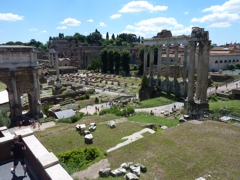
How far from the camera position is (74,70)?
87.3 meters

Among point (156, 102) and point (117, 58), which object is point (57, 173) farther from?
point (117, 58)

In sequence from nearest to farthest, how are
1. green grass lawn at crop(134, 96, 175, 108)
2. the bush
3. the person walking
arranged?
1. the person walking
2. the bush
3. green grass lawn at crop(134, 96, 175, 108)

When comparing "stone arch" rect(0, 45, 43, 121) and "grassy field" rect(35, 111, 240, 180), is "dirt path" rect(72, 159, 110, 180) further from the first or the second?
"stone arch" rect(0, 45, 43, 121)

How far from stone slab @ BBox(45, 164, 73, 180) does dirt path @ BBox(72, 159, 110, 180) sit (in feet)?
8.96

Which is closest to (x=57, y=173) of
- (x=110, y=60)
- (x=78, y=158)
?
(x=78, y=158)

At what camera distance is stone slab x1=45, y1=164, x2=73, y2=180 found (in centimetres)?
532

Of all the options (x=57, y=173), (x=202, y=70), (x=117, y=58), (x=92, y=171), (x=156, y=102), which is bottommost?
(x=156, y=102)

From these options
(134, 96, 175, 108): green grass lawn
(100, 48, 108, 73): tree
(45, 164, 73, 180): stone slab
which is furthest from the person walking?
(100, 48, 108, 73): tree

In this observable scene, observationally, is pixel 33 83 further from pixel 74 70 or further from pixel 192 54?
pixel 74 70

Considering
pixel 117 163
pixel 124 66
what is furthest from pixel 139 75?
pixel 117 163

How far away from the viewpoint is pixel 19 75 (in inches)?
919

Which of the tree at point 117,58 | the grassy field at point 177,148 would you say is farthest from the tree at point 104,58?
the grassy field at point 177,148

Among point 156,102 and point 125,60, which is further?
point 125,60

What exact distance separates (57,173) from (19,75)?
20593mm
